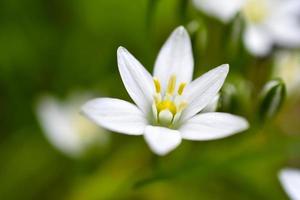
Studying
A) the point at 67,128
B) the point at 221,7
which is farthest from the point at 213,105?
the point at 67,128

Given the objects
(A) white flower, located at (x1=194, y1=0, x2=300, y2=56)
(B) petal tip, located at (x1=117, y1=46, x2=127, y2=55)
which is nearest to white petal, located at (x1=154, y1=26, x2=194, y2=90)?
(B) petal tip, located at (x1=117, y1=46, x2=127, y2=55)

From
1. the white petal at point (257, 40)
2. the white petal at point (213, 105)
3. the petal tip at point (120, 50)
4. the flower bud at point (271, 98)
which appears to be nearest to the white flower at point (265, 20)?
the white petal at point (257, 40)

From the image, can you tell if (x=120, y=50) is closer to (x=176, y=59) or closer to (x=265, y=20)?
(x=176, y=59)

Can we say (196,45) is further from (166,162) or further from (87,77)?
(87,77)

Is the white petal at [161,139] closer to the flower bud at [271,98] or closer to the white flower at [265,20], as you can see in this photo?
the flower bud at [271,98]

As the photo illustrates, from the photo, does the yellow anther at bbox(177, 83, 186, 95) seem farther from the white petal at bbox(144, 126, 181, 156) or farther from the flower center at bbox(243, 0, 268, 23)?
the flower center at bbox(243, 0, 268, 23)

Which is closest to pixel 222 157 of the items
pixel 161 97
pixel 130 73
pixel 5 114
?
pixel 161 97
